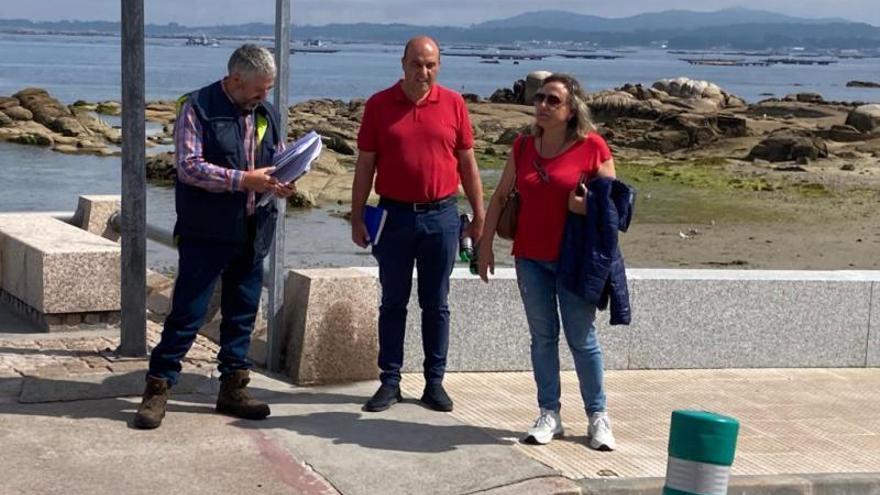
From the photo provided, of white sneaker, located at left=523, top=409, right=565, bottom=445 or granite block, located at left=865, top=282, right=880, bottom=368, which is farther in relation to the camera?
granite block, located at left=865, top=282, right=880, bottom=368

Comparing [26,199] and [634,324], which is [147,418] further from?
[26,199]

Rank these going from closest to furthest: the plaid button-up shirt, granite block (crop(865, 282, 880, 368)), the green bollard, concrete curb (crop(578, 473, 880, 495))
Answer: the green bollard < concrete curb (crop(578, 473, 880, 495)) < the plaid button-up shirt < granite block (crop(865, 282, 880, 368))

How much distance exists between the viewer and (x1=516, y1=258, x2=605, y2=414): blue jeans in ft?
20.8

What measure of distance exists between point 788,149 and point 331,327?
27.8m

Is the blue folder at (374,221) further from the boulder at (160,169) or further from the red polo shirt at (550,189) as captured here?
the boulder at (160,169)

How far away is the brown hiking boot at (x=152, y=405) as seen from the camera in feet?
20.5

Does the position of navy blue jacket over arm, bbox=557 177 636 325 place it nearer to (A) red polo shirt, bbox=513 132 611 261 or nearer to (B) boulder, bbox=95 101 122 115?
(A) red polo shirt, bbox=513 132 611 261

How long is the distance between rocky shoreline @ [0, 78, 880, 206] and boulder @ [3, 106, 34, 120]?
1.2 inches

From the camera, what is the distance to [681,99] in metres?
58.2

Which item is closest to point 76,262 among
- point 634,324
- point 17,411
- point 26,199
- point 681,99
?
point 17,411

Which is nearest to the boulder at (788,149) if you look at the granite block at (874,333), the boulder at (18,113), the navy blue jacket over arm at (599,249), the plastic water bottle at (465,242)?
the boulder at (18,113)

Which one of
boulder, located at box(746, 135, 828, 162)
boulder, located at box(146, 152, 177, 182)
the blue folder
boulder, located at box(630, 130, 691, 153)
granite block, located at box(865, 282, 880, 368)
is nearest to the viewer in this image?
the blue folder

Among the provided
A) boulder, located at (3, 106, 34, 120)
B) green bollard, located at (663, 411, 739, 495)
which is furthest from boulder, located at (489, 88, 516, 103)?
green bollard, located at (663, 411, 739, 495)

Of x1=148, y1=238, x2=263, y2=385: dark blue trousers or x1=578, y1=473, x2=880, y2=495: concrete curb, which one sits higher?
x1=148, y1=238, x2=263, y2=385: dark blue trousers
